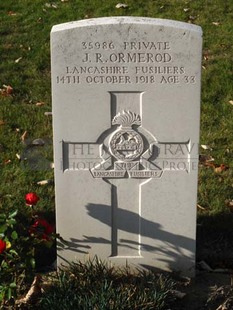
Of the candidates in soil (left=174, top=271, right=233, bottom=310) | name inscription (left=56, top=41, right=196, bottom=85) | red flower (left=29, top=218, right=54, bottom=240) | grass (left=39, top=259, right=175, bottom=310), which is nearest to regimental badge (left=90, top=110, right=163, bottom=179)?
name inscription (left=56, top=41, right=196, bottom=85)

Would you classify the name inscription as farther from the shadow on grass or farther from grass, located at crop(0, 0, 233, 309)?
the shadow on grass

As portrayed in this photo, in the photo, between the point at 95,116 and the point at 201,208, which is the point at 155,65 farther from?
the point at 201,208

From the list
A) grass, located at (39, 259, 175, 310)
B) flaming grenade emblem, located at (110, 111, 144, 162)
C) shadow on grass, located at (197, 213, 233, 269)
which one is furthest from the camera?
shadow on grass, located at (197, 213, 233, 269)

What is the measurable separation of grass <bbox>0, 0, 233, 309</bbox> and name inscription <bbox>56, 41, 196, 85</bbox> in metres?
1.15

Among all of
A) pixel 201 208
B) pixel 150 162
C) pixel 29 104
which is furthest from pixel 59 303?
pixel 29 104

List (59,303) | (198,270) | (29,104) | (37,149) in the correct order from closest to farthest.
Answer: (59,303), (198,270), (37,149), (29,104)

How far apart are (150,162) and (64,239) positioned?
714 mm

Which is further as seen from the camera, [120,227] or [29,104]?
[29,104]

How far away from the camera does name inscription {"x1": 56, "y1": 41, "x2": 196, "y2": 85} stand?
153 inches

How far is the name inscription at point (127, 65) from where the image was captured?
3.88 metres

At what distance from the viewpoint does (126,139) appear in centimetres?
404

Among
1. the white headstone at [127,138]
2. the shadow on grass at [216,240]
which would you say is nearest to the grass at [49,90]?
the shadow on grass at [216,240]

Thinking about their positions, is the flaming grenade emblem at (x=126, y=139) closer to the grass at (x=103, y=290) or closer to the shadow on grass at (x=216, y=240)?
the grass at (x=103, y=290)

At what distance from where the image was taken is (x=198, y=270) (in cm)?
450
